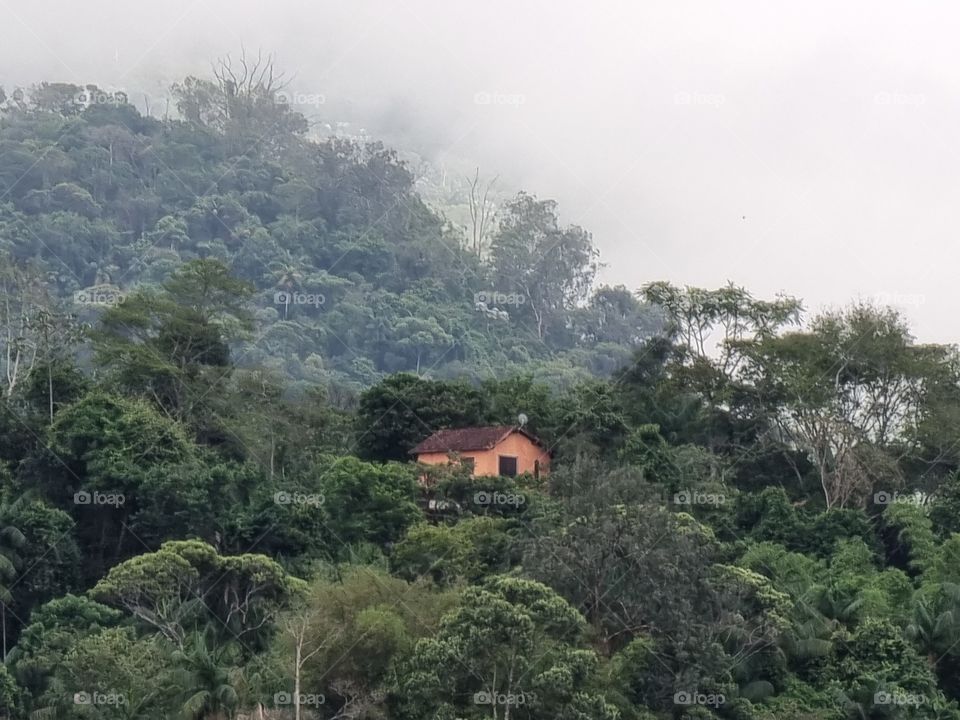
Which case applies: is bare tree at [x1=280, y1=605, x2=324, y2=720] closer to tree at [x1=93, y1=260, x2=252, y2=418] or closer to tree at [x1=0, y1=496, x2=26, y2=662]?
tree at [x1=0, y1=496, x2=26, y2=662]

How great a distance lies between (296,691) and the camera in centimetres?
2500

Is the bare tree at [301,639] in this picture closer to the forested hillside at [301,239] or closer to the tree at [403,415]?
the tree at [403,415]

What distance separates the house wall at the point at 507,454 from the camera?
3716 cm

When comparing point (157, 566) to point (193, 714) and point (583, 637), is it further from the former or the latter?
point (583, 637)

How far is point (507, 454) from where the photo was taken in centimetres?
3781

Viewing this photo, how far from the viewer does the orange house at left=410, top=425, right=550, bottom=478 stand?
37.2 m

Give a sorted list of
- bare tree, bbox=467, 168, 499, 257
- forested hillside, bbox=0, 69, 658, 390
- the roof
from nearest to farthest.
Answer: the roof, forested hillside, bbox=0, 69, 658, 390, bare tree, bbox=467, 168, 499, 257

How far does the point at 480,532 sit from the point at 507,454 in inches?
256

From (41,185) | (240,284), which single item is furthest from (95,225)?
(240,284)

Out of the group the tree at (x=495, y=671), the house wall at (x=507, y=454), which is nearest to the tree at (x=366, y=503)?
the house wall at (x=507, y=454)

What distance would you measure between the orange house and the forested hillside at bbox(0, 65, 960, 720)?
1.87 feet

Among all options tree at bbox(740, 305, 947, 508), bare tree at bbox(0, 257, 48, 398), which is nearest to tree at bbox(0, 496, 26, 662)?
bare tree at bbox(0, 257, 48, 398)

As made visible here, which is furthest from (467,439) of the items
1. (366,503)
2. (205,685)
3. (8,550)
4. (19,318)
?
(19,318)

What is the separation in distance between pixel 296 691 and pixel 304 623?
116 centimetres
